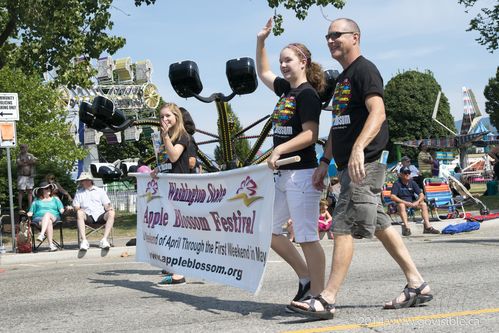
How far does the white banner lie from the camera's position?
17.4 feet

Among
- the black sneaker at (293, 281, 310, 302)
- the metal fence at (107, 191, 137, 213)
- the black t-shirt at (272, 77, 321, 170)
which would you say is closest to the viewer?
the black t-shirt at (272, 77, 321, 170)

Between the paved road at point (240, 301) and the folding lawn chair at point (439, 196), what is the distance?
5.59m

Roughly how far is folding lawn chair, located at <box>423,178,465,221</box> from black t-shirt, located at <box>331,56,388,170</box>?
406 inches

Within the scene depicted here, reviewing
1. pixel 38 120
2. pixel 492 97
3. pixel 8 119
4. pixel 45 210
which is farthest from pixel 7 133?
pixel 492 97


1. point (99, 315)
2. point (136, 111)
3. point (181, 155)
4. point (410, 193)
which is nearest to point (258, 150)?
point (410, 193)

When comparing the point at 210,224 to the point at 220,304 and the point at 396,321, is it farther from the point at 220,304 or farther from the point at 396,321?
the point at 396,321

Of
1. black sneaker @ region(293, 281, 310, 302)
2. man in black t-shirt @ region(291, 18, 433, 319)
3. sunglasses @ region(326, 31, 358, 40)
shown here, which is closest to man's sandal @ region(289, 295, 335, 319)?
man in black t-shirt @ region(291, 18, 433, 319)

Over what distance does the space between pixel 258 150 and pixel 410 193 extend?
428cm

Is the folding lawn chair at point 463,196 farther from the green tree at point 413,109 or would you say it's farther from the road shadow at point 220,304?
the green tree at point 413,109

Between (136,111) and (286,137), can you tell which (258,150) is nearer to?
(286,137)

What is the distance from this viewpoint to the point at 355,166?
180 inches

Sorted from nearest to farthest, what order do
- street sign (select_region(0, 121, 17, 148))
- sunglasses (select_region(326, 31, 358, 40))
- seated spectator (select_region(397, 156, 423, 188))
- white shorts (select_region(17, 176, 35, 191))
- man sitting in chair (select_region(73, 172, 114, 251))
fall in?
sunglasses (select_region(326, 31, 358, 40)), man sitting in chair (select_region(73, 172, 114, 251)), street sign (select_region(0, 121, 17, 148)), seated spectator (select_region(397, 156, 423, 188)), white shorts (select_region(17, 176, 35, 191))

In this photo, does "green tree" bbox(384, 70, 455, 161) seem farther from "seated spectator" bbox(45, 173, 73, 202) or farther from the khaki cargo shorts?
the khaki cargo shorts

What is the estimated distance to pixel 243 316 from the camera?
5.14 meters
